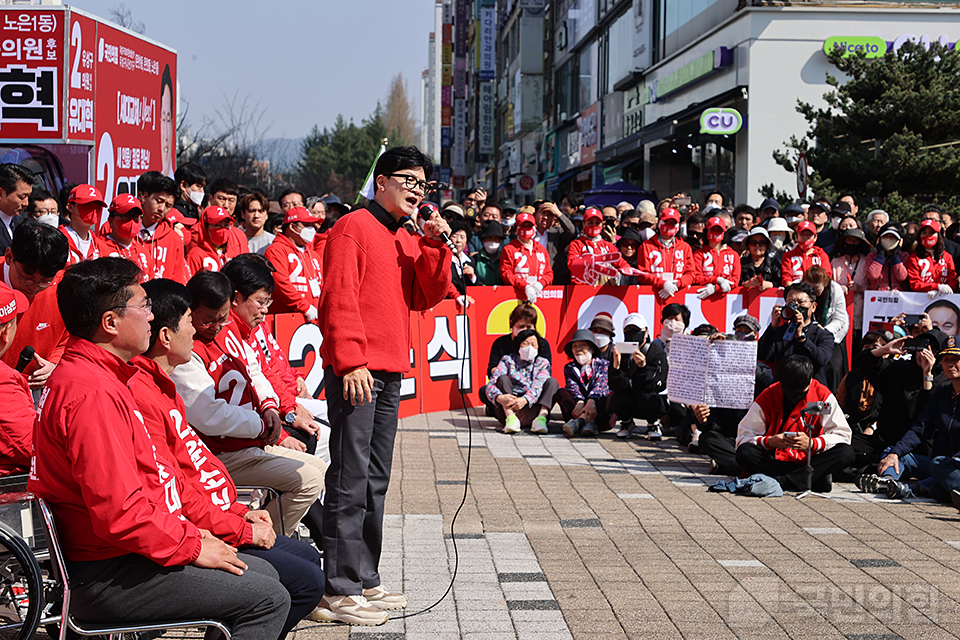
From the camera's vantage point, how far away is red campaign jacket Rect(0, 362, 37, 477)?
430cm

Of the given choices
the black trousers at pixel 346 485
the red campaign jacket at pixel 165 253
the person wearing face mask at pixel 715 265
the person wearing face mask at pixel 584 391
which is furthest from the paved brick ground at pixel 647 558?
the person wearing face mask at pixel 715 265

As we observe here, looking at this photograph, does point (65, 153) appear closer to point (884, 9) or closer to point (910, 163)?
point (910, 163)

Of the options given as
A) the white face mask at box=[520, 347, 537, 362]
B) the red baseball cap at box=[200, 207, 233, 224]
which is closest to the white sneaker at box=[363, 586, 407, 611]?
the red baseball cap at box=[200, 207, 233, 224]

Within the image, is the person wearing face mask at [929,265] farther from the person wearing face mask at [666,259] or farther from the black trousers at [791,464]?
the black trousers at [791,464]

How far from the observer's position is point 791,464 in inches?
311

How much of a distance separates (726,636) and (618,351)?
19.3 feet

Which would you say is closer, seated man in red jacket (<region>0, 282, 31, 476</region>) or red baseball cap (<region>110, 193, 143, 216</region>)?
seated man in red jacket (<region>0, 282, 31, 476</region>)

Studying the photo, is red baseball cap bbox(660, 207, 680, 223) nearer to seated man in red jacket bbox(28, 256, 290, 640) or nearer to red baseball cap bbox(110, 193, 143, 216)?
red baseball cap bbox(110, 193, 143, 216)

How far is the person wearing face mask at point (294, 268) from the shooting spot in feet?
31.6

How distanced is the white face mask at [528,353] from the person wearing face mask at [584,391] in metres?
0.37

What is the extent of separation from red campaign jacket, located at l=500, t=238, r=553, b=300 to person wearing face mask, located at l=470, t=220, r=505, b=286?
0.51 m

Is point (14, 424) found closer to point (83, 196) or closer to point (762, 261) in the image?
point (83, 196)

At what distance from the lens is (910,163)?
19.0 m

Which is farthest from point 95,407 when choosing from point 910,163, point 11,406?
point 910,163
